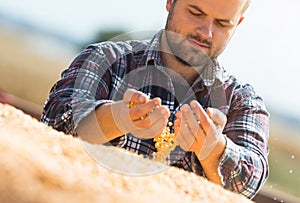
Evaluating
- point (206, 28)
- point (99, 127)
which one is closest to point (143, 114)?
point (99, 127)

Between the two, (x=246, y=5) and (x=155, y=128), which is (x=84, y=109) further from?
(x=246, y=5)

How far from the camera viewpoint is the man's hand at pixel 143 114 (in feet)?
1.46

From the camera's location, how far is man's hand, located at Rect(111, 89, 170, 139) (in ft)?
1.46

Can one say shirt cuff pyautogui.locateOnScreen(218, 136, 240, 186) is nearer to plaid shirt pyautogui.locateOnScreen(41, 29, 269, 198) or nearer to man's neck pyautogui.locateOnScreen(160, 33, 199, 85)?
plaid shirt pyautogui.locateOnScreen(41, 29, 269, 198)

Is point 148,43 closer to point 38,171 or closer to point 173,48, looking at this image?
point 173,48

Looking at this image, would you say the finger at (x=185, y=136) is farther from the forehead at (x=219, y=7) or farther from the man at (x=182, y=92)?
the forehead at (x=219, y=7)

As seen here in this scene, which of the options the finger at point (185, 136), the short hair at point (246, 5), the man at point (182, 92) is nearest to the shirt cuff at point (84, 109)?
the man at point (182, 92)

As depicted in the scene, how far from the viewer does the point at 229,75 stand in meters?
0.77

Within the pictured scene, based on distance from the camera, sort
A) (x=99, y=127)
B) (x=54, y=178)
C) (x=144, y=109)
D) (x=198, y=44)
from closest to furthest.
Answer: (x=54, y=178)
(x=144, y=109)
(x=99, y=127)
(x=198, y=44)

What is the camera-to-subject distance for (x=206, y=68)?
28.8 inches

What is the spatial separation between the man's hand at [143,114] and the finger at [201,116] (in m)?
0.03

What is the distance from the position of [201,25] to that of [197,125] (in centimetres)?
22

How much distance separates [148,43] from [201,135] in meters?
0.28

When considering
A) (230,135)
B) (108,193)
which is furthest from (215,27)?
(108,193)
